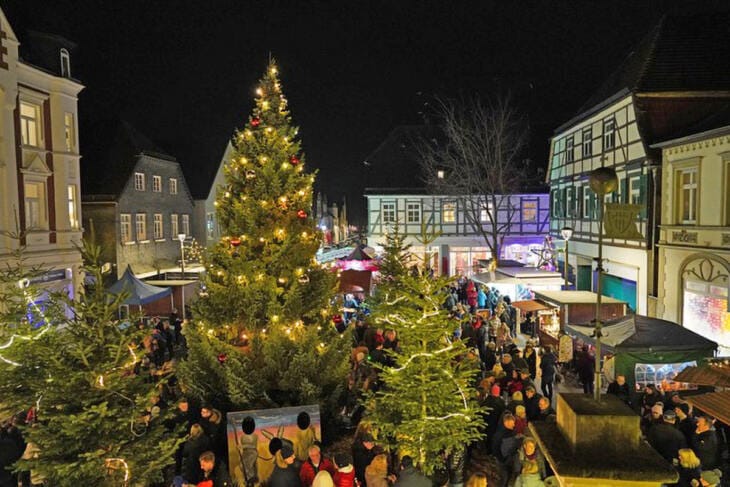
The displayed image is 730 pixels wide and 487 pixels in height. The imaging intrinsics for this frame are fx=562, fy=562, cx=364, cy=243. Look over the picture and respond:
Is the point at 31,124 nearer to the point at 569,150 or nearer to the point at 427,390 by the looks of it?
the point at 427,390

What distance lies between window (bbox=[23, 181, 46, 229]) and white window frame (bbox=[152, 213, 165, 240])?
1109cm

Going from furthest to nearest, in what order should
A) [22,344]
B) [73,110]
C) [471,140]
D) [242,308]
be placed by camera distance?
[471,140], [73,110], [242,308], [22,344]

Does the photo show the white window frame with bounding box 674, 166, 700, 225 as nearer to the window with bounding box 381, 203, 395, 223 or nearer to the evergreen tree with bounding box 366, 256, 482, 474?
the evergreen tree with bounding box 366, 256, 482, 474

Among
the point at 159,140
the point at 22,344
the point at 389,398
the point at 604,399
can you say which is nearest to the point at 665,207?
the point at 389,398

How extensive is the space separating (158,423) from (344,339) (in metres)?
4.86

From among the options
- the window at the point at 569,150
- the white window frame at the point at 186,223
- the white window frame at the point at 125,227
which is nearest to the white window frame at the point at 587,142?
the window at the point at 569,150

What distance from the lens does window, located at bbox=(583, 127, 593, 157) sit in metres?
24.5

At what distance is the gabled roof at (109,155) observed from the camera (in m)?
27.4

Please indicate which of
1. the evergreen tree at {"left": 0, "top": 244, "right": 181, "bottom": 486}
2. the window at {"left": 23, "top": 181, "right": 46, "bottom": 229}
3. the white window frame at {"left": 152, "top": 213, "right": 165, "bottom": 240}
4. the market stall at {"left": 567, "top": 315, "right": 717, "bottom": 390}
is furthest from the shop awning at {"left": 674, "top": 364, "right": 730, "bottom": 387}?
the white window frame at {"left": 152, "top": 213, "right": 165, "bottom": 240}

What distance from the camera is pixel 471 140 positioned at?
2978cm

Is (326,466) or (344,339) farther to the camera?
(344,339)

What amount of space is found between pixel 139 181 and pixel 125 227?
272cm

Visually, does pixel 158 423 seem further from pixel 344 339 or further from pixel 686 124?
pixel 686 124

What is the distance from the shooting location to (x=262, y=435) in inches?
330
